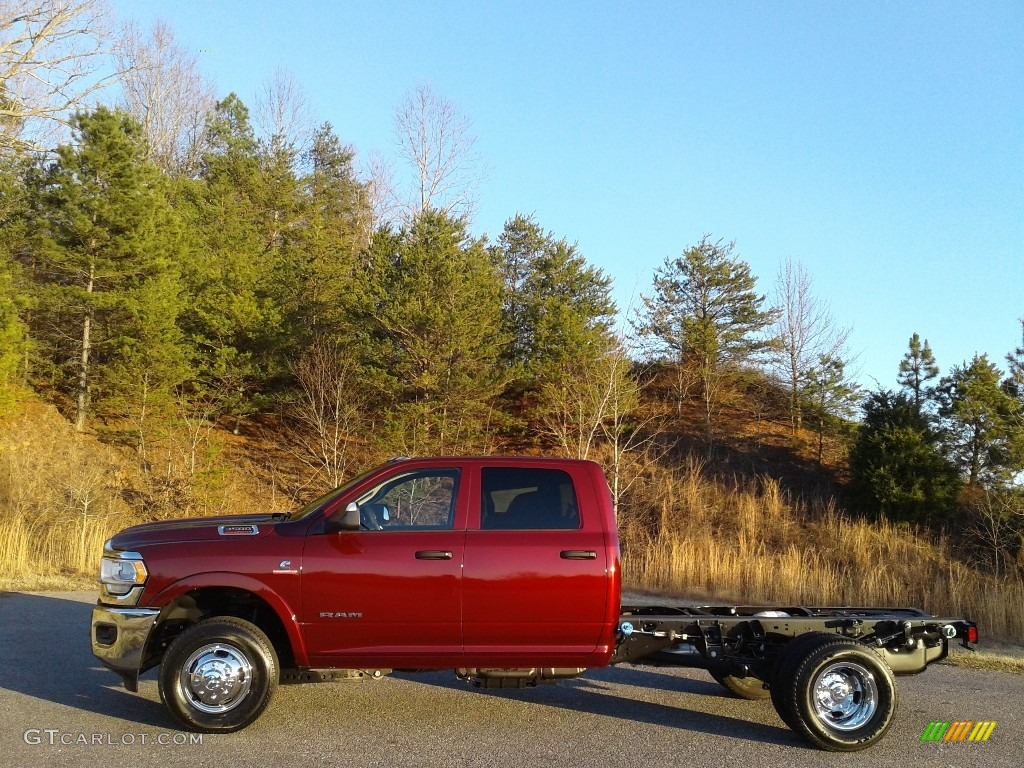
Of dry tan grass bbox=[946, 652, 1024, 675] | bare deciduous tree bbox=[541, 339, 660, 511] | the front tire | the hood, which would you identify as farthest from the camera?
bare deciduous tree bbox=[541, 339, 660, 511]

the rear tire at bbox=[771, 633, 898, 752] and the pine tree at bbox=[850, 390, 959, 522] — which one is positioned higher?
the pine tree at bbox=[850, 390, 959, 522]

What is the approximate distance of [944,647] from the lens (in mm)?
6641

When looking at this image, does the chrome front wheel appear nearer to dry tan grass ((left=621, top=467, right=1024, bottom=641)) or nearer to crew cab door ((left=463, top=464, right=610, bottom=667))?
crew cab door ((left=463, top=464, right=610, bottom=667))

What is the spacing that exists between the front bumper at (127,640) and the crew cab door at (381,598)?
3.61ft

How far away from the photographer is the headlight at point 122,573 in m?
5.97

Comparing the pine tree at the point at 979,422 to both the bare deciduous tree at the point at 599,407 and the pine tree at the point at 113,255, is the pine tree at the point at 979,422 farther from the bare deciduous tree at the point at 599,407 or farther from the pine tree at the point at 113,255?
the pine tree at the point at 113,255

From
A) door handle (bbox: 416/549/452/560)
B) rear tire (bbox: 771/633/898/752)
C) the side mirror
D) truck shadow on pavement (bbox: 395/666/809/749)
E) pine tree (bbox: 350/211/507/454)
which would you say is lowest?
truck shadow on pavement (bbox: 395/666/809/749)

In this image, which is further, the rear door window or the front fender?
the rear door window

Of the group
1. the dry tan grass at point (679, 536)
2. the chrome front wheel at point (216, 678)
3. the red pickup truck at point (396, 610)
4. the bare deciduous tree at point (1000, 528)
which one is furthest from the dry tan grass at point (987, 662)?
the bare deciduous tree at point (1000, 528)

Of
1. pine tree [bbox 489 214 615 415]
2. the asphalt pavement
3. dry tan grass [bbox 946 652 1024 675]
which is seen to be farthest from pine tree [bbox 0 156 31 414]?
dry tan grass [bbox 946 652 1024 675]

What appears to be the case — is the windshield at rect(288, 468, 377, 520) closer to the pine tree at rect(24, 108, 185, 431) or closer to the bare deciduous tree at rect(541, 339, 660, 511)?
the bare deciduous tree at rect(541, 339, 660, 511)

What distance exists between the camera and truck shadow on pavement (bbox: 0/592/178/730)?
6246 mm

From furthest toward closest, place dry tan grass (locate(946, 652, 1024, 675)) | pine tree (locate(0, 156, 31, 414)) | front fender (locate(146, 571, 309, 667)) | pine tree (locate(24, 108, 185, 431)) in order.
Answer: pine tree (locate(24, 108, 185, 431)), pine tree (locate(0, 156, 31, 414)), dry tan grass (locate(946, 652, 1024, 675)), front fender (locate(146, 571, 309, 667))

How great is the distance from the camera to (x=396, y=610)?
592 cm
